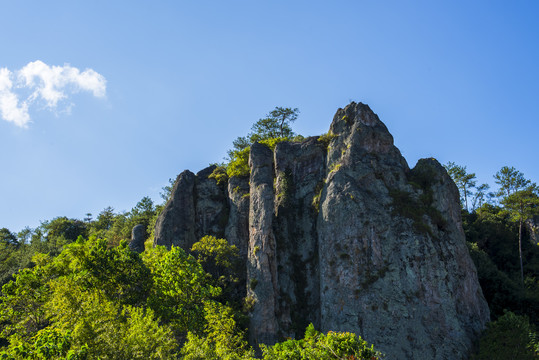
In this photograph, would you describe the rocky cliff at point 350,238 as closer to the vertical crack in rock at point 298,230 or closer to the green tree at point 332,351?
the vertical crack in rock at point 298,230

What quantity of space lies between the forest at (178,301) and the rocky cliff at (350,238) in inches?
98.6

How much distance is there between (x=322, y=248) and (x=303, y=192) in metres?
8.45

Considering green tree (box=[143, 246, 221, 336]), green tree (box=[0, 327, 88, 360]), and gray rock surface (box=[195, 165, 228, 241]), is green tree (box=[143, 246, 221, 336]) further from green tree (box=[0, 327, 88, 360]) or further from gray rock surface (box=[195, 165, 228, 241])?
gray rock surface (box=[195, 165, 228, 241])

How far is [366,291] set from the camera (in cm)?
3275

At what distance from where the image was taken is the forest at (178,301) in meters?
18.3

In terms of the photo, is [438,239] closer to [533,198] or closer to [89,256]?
[533,198]

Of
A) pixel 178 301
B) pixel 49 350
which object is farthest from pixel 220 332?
pixel 49 350

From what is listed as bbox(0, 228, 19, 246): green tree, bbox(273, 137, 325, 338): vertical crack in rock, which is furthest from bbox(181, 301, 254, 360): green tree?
bbox(0, 228, 19, 246): green tree

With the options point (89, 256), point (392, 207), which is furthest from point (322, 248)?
point (89, 256)

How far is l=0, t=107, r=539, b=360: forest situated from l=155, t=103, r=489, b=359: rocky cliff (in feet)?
8.22

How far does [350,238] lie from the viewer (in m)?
35.2

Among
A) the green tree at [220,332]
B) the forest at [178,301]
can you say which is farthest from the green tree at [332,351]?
the green tree at [220,332]

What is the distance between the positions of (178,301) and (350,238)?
16599mm

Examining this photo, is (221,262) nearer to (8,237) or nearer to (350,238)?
(350,238)
